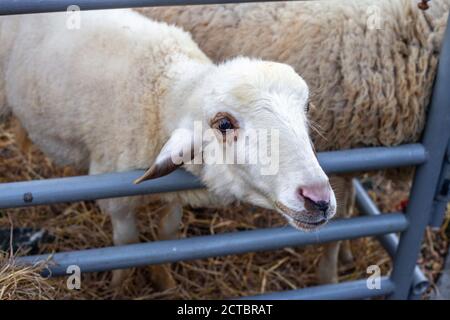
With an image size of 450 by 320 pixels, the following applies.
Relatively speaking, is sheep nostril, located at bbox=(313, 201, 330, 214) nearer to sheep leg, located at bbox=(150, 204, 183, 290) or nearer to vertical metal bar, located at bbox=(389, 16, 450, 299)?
vertical metal bar, located at bbox=(389, 16, 450, 299)

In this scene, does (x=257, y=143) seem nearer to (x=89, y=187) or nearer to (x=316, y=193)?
(x=316, y=193)

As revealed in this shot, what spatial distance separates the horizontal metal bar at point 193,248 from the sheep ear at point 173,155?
1.36 ft

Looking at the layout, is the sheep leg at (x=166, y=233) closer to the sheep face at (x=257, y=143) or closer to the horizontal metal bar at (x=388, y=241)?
the sheep face at (x=257, y=143)

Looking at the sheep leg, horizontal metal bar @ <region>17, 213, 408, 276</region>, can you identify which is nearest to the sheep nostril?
horizontal metal bar @ <region>17, 213, 408, 276</region>

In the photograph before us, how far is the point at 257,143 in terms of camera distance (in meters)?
1.92

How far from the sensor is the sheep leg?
9.52 ft

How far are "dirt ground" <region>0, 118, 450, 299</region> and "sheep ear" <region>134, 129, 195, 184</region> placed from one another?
115cm

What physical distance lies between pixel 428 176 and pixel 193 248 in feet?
3.14

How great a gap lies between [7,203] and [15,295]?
312 mm

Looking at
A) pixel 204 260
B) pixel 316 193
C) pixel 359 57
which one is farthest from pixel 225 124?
pixel 204 260

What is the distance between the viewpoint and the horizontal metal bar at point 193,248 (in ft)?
7.55

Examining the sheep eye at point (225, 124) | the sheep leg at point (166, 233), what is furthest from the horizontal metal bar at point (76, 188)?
the sheep leg at point (166, 233)

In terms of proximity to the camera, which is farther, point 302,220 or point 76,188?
point 76,188
